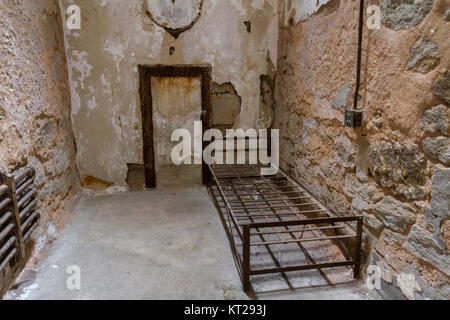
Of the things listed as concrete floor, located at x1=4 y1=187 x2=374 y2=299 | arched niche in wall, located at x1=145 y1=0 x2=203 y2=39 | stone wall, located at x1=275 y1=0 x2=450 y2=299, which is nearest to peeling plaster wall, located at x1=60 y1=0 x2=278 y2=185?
arched niche in wall, located at x1=145 y1=0 x2=203 y2=39

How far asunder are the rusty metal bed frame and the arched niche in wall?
130 cm

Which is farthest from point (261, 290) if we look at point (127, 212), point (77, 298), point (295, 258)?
point (127, 212)

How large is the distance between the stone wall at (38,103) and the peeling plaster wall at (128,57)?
0.16 metres

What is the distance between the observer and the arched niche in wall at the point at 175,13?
2959mm

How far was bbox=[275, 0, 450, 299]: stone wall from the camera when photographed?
132 cm

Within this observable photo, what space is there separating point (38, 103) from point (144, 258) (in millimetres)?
1256

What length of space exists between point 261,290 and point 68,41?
258 centimetres

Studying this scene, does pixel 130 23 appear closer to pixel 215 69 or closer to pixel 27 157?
pixel 215 69

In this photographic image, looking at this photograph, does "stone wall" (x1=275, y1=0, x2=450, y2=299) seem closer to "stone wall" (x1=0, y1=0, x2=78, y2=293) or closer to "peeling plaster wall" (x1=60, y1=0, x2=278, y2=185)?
"peeling plaster wall" (x1=60, y1=0, x2=278, y2=185)

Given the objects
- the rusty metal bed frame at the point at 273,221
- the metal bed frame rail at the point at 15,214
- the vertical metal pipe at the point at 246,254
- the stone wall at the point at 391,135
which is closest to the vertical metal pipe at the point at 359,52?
the stone wall at the point at 391,135

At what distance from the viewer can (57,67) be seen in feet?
8.92

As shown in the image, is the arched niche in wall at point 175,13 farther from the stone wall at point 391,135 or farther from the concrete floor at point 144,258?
the concrete floor at point 144,258

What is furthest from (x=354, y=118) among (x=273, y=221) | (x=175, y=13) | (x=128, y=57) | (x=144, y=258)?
(x=128, y=57)

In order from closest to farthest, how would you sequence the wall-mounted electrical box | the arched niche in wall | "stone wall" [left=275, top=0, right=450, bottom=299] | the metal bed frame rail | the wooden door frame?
"stone wall" [left=275, top=0, right=450, bottom=299], the metal bed frame rail, the wall-mounted electrical box, the arched niche in wall, the wooden door frame
